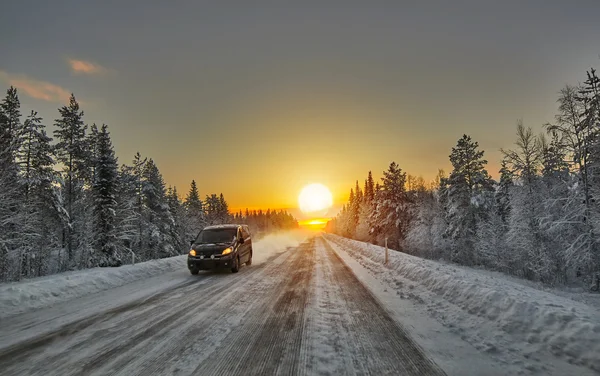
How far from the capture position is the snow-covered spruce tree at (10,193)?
14.3 meters

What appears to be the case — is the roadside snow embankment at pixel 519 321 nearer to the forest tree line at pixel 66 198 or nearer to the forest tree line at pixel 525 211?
Result: the forest tree line at pixel 525 211

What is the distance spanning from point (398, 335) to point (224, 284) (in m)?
6.63

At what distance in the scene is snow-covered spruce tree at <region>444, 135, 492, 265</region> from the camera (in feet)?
105

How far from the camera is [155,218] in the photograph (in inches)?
1374

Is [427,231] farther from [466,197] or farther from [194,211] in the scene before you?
[194,211]

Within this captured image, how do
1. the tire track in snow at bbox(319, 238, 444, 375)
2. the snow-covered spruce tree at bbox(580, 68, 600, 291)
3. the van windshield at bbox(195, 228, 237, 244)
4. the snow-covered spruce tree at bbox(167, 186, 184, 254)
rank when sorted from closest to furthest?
the tire track in snow at bbox(319, 238, 444, 375) → the van windshield at bbox(195, 228, 237, 244) → the snow-covered spruce tree at bbox(580, 68, 600, 291) → the snow-covered spruce tree at bbox(167, 186, 184, 254)

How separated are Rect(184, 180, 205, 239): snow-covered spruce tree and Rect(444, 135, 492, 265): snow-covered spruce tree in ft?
134

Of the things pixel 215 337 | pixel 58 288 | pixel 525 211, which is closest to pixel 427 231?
pixel 525 211

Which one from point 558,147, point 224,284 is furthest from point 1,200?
point 558,147

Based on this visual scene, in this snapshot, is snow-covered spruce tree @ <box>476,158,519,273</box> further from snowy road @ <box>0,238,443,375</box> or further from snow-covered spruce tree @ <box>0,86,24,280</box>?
snow-covered spruce tree @ <box>0,86,24,280</box>

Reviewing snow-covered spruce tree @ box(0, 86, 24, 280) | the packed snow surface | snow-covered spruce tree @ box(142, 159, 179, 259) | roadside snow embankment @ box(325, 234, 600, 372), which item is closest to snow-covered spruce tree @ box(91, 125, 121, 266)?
snow-covered spruce tree @ box(0, 86, 24, 280)

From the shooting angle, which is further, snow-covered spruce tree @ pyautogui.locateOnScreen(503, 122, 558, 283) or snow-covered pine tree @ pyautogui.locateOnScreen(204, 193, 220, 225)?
snow-covered pine tree @ pyautogui.locateOnScreen(204, 193, 220, 225)

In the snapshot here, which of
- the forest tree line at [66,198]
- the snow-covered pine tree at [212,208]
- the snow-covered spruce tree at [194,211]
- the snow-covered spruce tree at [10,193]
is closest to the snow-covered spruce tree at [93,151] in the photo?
the forest tree line at [66,198]

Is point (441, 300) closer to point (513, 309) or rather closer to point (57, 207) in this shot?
point (513, 309)
